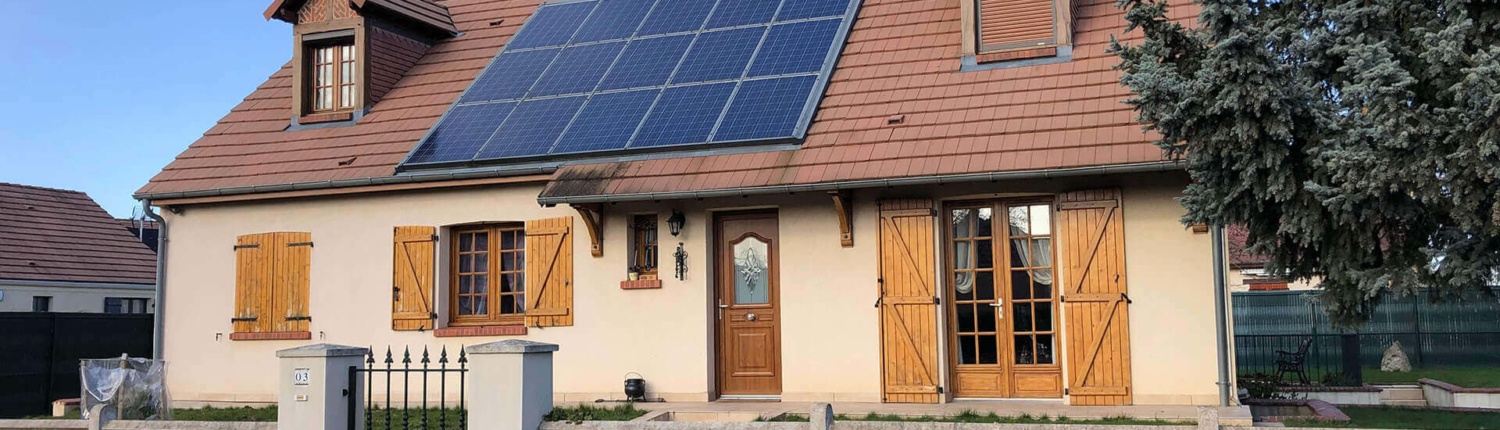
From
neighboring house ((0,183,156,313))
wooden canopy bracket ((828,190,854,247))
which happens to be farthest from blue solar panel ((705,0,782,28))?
neighboring house ((0,183,156,313))

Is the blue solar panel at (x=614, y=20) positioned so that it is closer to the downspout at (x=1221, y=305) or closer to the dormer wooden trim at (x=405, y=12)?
the dormer wooden trim at (x=405, y=12)

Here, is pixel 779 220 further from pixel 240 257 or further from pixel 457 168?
pixel 240 257

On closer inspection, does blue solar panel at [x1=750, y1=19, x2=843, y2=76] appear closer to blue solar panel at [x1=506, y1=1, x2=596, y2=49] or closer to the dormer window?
blue solar panel at [x1=506, y1=1, x2=596, y2=49]

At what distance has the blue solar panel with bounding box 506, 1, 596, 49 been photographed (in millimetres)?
16219

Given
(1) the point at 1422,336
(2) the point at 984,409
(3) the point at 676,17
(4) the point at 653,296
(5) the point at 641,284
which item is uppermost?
(3) the point at 676,17

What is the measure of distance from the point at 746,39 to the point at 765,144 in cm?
234

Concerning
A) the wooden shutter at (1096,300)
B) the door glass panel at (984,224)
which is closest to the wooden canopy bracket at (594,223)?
the door glass panel at (984,224)

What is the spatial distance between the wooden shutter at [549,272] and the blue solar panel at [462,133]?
1162mm

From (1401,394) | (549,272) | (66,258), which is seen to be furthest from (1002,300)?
(66,258)

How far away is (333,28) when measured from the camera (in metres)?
15.9

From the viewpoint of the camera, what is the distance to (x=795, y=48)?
559 inches

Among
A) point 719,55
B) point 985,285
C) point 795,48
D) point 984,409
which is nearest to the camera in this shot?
point 984,409

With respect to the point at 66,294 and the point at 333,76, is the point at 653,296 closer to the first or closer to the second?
the point at 333,76

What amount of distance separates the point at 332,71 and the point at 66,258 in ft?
44.7
